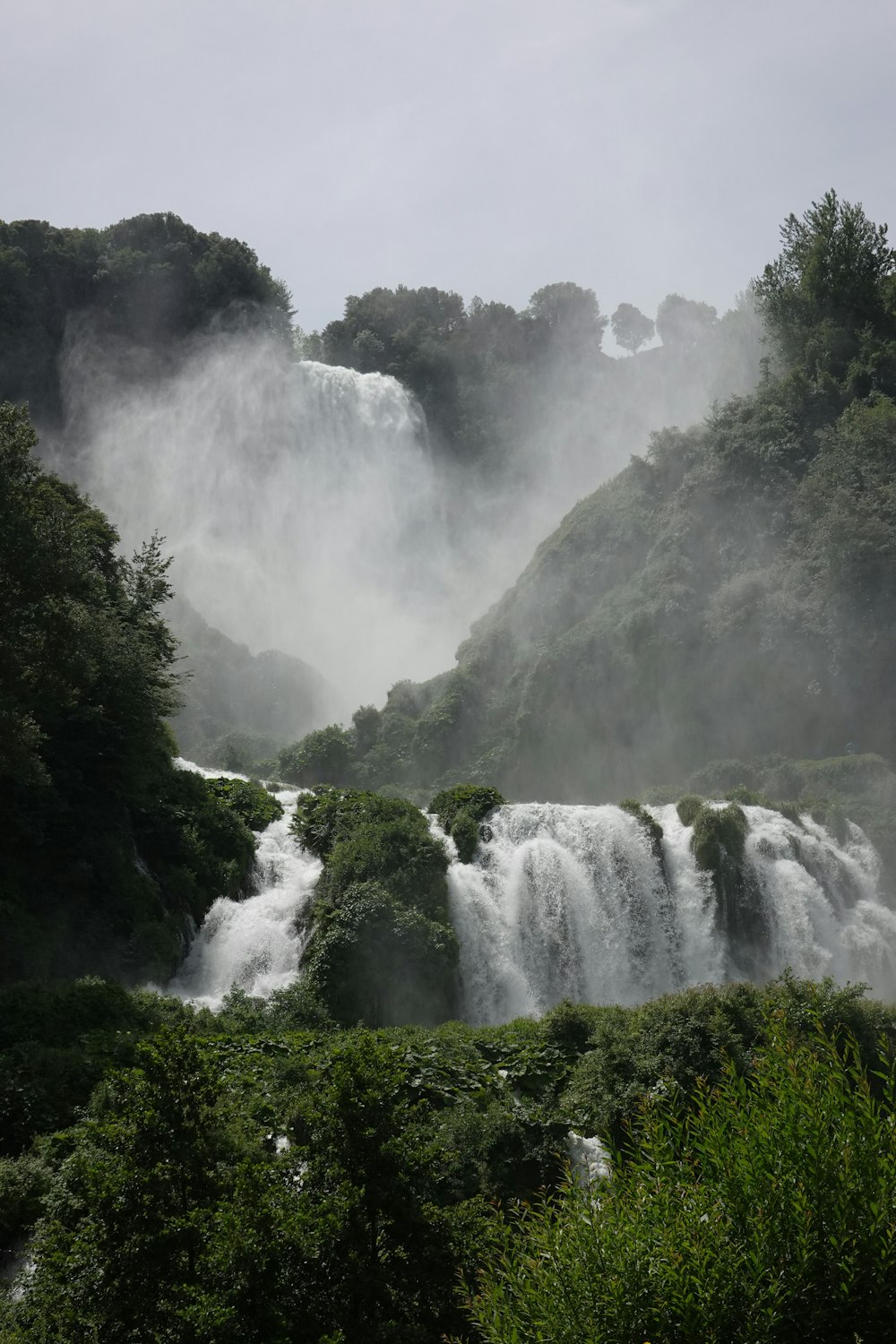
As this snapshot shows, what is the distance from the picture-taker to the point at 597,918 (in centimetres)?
2514

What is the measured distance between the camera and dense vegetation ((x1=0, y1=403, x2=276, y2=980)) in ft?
60.8

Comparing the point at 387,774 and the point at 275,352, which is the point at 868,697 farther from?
the point at 275,352

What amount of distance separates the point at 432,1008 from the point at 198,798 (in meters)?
8.74

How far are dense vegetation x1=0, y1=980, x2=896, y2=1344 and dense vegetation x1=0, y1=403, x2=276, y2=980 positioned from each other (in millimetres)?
8188

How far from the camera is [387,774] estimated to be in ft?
161

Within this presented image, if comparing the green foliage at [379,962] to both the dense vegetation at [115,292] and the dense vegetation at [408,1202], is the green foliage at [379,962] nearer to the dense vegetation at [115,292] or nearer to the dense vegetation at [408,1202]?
the dense vegetation at [408,1202]

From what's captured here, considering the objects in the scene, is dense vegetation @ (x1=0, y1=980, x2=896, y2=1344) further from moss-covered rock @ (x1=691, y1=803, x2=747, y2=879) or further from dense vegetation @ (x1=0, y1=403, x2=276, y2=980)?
moss-covered rock @ (x1=691, y1=803, x2=747, y2=879)

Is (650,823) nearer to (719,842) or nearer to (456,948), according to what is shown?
(719,842)

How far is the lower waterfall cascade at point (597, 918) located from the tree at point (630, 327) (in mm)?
86516

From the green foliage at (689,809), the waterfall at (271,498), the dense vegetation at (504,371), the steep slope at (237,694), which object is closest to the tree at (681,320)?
the dense vegetation at (504,371)

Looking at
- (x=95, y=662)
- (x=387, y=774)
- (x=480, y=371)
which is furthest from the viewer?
(x=480, y=371)

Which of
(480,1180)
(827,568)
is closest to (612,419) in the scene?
(827,568)

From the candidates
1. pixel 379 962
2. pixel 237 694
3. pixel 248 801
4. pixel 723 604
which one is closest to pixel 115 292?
pixel 237 694

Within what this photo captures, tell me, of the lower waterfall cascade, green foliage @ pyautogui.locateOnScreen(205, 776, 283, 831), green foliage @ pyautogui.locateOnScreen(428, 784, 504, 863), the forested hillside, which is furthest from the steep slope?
the lower waterfall cascade
